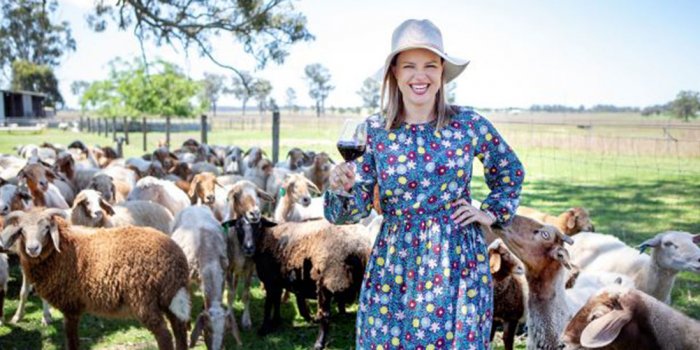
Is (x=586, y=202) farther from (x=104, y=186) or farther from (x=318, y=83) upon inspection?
(x=318, y=83)

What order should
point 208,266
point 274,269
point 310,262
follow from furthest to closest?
point 274,269, point 310,262, point 208,266

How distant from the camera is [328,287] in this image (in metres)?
5.78

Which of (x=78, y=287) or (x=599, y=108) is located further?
(x=599, y=108)

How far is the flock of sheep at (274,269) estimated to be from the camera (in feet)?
10.9

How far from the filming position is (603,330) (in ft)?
9.73

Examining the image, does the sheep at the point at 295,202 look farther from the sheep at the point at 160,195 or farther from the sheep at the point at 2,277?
the sheep at the point at 2,277

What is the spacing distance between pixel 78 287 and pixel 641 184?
16.7 meters

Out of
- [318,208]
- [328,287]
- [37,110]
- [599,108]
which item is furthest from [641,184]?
[599,108]

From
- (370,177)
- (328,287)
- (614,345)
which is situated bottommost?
(328,287)

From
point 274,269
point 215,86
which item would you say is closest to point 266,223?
point 274,269

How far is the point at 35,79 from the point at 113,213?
6850 centimetres

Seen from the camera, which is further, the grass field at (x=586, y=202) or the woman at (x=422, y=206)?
the grass field at (x=586, y=202)

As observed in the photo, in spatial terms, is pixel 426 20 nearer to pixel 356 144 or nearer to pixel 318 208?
pixel 356 144

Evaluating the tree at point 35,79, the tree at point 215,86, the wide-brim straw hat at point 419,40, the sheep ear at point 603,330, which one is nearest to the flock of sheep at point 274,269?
the sheep ear at point 603,330
